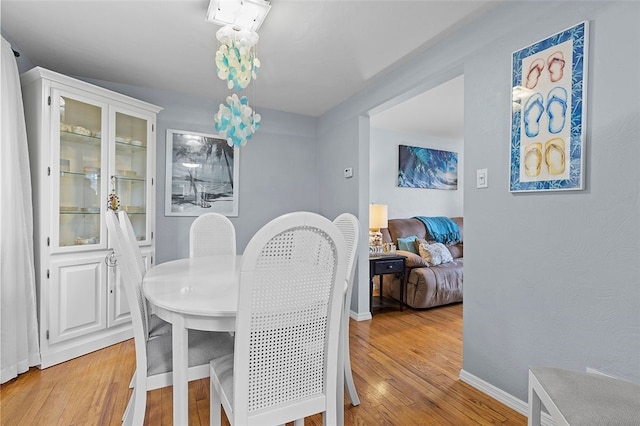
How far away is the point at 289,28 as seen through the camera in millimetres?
2068

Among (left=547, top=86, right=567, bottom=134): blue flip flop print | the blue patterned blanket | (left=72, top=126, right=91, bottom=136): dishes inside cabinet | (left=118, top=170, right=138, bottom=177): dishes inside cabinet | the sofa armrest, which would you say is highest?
(left=72, top=126, right=91, bottom=136): dishes inside cabinet

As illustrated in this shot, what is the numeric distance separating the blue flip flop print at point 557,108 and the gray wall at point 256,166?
2826mm

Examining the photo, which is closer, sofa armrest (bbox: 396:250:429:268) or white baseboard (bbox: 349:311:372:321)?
white baseboard (bbox: 349:311:372:321)

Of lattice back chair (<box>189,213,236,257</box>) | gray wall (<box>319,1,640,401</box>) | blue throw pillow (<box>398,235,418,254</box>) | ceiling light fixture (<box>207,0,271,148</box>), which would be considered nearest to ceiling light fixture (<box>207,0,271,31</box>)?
ceiling light fixture (<box>207,0,271,148</box>)

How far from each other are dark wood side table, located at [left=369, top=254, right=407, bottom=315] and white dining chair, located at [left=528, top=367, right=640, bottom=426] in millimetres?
2239

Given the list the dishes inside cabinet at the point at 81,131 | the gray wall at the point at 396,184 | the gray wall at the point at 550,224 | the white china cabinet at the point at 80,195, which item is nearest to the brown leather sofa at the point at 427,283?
the gray wall at the point at 396,184

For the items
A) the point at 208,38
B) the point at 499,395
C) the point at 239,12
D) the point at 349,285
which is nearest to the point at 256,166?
the point at 208,38

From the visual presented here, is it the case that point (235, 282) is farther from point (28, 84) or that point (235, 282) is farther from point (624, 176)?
point (28, 84)

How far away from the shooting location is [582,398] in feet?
3.03

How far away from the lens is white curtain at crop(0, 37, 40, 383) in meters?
1.95

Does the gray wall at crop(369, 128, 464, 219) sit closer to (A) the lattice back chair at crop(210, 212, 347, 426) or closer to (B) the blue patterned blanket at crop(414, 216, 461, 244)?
(B) the blue patterned blanket at crop(414, 216, 461, 244)

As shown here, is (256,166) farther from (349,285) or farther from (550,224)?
(550,224)

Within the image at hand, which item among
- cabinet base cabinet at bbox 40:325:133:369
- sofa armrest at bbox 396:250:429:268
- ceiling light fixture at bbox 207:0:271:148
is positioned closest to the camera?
ceiling light fixture at bbox 207:0:271:148

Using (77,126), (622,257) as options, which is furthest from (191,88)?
(622,257)
